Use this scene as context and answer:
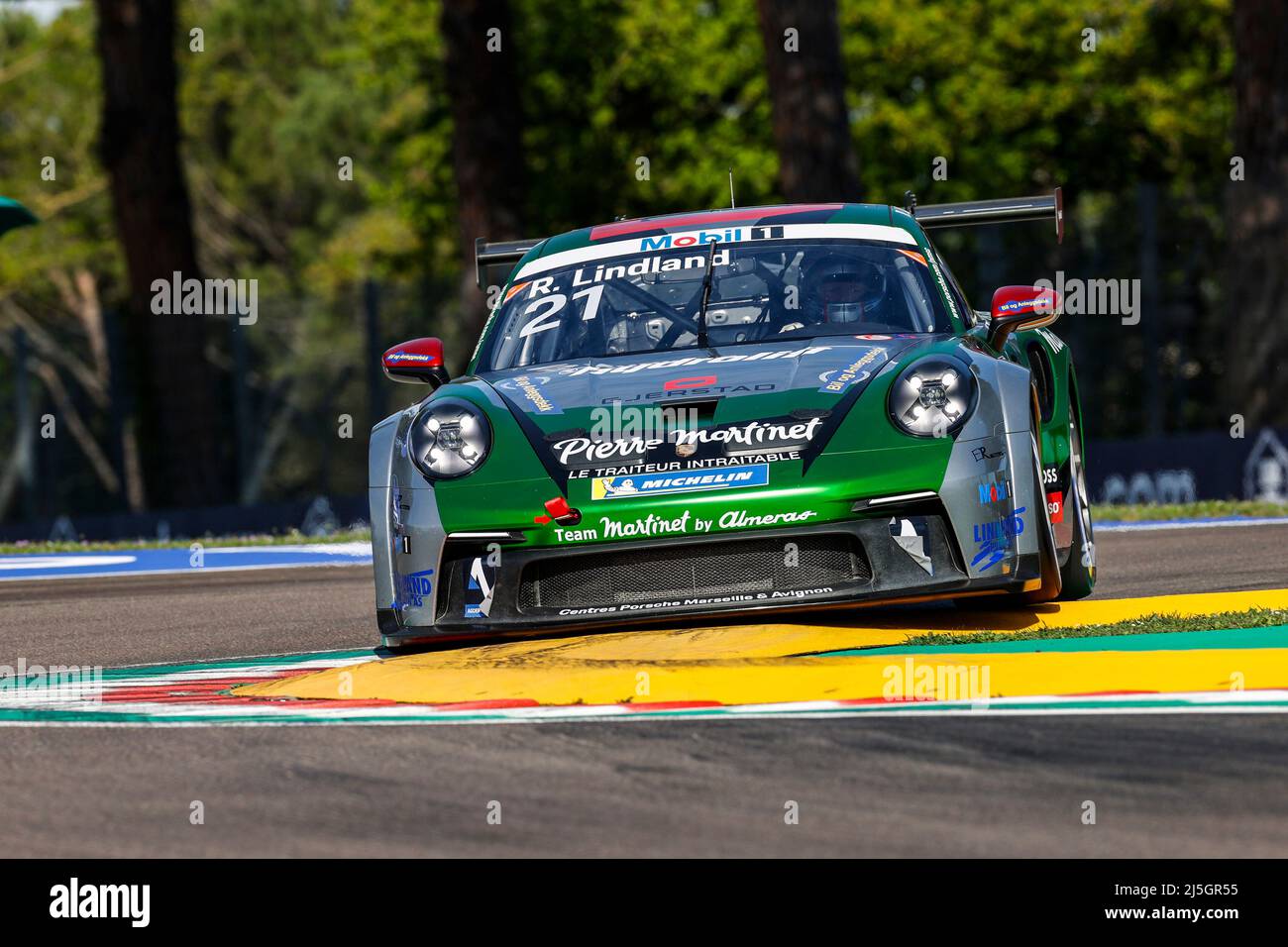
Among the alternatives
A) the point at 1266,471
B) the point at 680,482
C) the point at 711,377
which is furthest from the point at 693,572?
the point at 1266,471

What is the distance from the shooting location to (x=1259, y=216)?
1861 centimetres

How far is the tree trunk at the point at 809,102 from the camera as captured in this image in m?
18.3

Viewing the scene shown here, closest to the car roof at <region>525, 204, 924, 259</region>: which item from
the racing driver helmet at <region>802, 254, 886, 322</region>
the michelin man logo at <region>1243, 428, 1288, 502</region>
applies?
the racing driver helmet at <region>802, 254, 886, 322</region>

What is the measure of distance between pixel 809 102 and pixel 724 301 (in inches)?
429

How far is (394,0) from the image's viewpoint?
43.9m

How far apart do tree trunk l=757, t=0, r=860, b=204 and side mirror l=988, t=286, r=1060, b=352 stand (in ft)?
35.5

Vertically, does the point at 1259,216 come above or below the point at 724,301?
above

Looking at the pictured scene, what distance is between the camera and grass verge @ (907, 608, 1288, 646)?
656 cm

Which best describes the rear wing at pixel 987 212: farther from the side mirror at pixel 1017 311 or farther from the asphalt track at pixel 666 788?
the asphalt track at pixel 666 788

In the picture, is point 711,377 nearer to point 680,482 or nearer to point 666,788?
point 680,482

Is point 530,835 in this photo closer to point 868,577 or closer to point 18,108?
point 868,577

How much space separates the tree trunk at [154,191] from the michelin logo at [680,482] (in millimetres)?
15124

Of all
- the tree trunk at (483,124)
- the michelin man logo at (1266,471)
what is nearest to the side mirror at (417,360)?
the michelin man logo at (1266,471)

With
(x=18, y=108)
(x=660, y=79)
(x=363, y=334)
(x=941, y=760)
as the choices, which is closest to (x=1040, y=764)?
(x=941, y=760)
